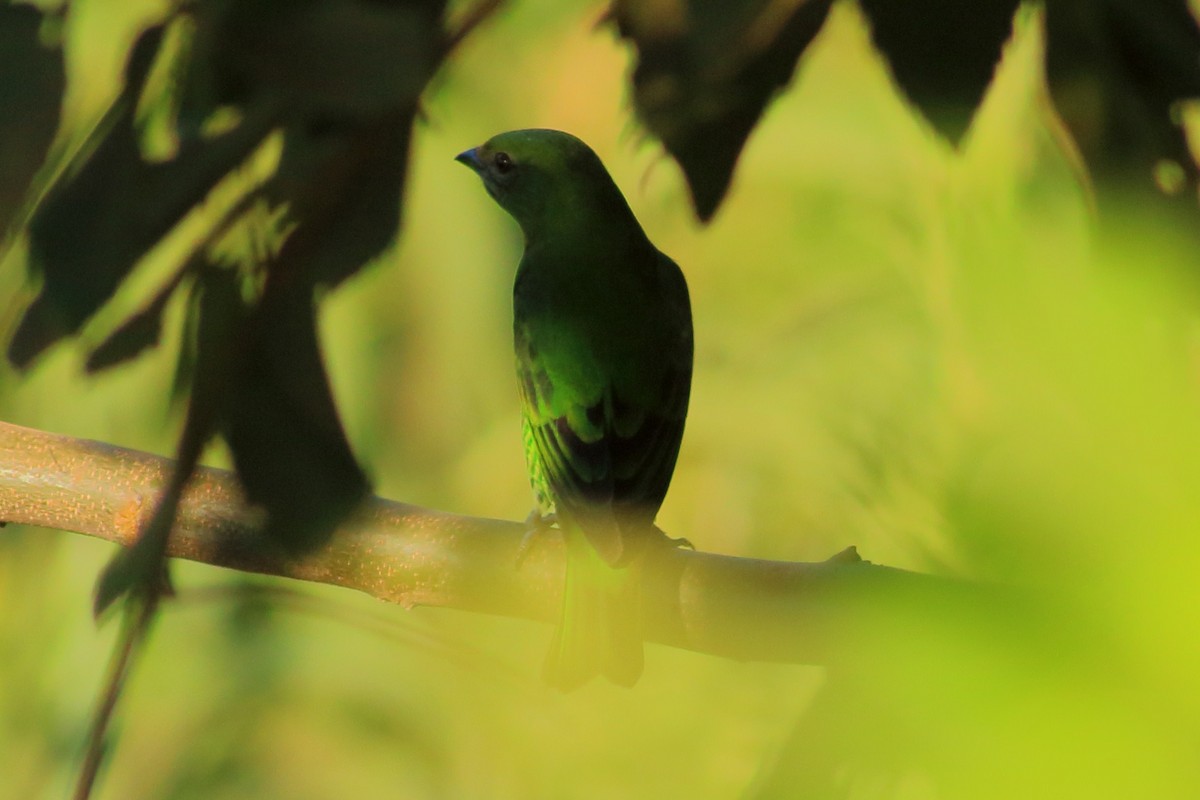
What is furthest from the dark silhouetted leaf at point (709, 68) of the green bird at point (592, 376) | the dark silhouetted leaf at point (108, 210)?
the green bird at point (592, 376)

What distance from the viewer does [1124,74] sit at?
521 mm

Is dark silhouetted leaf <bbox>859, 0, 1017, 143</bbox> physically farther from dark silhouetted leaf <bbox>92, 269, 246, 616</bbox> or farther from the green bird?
the green bird

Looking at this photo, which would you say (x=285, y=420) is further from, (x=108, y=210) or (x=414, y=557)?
(x=414, y=557)

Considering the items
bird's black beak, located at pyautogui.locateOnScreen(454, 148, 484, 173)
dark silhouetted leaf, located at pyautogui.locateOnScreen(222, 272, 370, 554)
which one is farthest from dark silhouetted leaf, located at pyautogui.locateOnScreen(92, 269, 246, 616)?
bird's black beak, located at pyautogui.locateOnScreen(454, 148, 484, 173)

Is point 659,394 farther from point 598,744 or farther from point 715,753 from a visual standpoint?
point 598,744

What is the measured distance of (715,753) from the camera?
1.56 meters

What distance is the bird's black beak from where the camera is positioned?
46.2 inches

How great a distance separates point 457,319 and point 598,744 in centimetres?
64

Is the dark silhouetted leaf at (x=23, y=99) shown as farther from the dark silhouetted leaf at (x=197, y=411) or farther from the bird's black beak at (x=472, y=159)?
the bird's black beak at (x=472, y=159)

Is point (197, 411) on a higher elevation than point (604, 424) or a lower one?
higher

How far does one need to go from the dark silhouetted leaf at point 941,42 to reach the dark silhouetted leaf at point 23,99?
0.33 m

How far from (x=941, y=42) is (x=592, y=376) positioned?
0.52 m

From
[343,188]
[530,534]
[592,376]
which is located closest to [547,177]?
[592,376]

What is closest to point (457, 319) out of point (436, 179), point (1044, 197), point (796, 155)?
point (436, 179)
